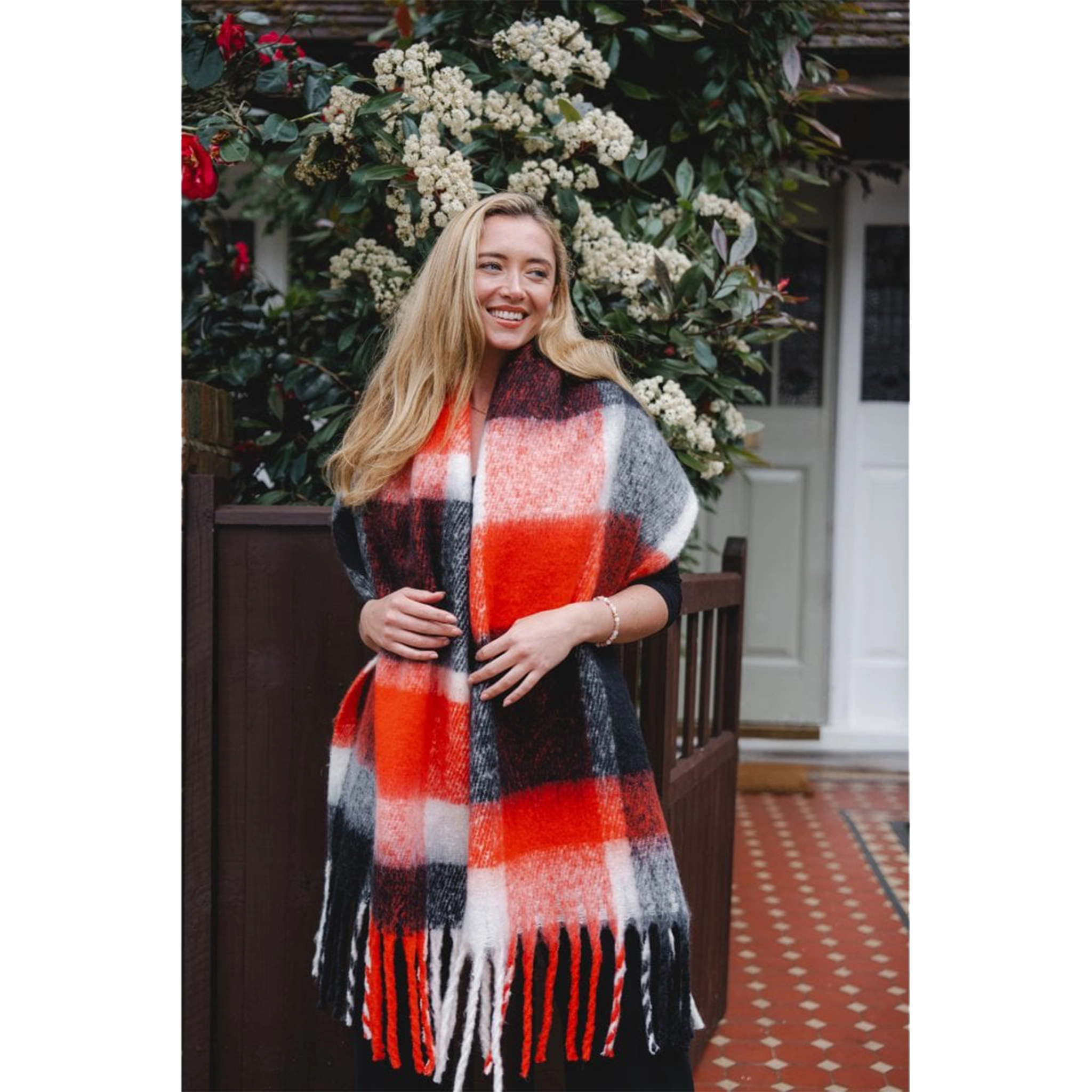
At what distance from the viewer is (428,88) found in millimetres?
2098

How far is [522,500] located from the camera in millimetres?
1499

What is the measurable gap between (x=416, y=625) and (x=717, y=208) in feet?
4.24

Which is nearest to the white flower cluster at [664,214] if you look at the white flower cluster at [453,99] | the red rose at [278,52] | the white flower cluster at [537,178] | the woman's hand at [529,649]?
the white flower cluster at [537,178]

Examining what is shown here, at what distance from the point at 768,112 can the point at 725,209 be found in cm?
43

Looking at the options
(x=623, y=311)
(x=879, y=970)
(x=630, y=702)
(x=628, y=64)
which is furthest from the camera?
(x=879, y=970)

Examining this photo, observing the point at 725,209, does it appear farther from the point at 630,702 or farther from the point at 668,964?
the point at 668,964

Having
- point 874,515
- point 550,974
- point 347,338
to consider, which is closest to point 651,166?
point 347,338

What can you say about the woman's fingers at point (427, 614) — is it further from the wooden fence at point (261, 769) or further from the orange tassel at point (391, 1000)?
the wooden fence at point (261, 769)

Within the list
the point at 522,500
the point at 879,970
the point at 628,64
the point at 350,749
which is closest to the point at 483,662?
the point at 522,500

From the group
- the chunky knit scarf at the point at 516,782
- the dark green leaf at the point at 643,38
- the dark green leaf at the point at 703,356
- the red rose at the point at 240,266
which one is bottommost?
the chunky knit scarf at the point at 516,782

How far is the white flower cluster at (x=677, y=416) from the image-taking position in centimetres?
207

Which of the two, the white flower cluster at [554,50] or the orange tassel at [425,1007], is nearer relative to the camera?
the orange tassel at [425,1007]

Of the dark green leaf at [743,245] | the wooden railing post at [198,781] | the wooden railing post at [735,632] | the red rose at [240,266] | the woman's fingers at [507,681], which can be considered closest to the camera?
the woman's fingers at [507,681]

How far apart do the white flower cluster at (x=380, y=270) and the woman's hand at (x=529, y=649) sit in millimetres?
1023
